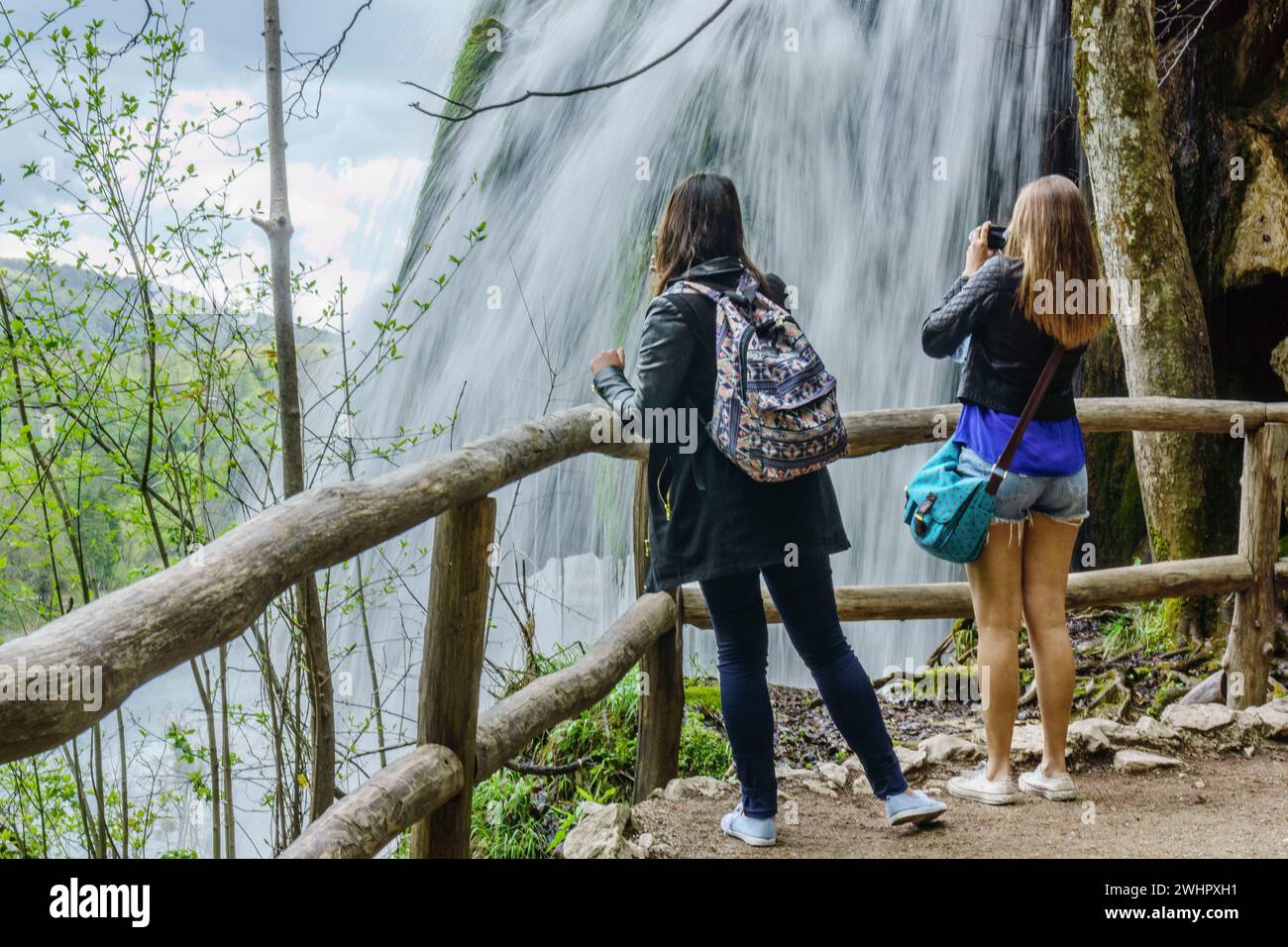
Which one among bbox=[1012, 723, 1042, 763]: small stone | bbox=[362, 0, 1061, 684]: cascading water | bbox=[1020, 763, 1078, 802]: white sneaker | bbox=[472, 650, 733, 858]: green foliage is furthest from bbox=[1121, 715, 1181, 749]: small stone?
bbox=[362, 0, 1061, 684]: cascading water

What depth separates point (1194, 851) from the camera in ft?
8.88

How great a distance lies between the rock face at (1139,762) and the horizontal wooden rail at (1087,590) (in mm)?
633

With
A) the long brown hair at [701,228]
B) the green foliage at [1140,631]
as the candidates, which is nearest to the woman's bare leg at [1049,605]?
the long brown hair at [701,228]

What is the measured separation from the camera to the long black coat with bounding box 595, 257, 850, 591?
2.33 metres

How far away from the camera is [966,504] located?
8.88ft

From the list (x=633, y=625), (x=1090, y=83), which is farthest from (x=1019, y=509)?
(x=1090, y=83)

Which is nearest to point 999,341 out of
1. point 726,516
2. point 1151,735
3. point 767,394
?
point 767,394

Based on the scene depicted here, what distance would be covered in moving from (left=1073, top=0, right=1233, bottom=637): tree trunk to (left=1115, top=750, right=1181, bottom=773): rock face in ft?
7.07

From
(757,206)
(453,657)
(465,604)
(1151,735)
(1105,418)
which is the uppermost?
(757,206)

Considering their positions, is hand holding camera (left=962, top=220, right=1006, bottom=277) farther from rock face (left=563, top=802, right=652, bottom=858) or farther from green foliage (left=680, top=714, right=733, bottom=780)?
green foliage (left=680, top=714, right=733, bottom=780)

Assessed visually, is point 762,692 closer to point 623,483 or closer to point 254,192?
point 254,192

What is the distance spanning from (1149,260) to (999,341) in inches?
126

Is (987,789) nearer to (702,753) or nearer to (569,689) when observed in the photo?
(569,689)

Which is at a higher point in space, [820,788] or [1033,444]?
[1033,444]
